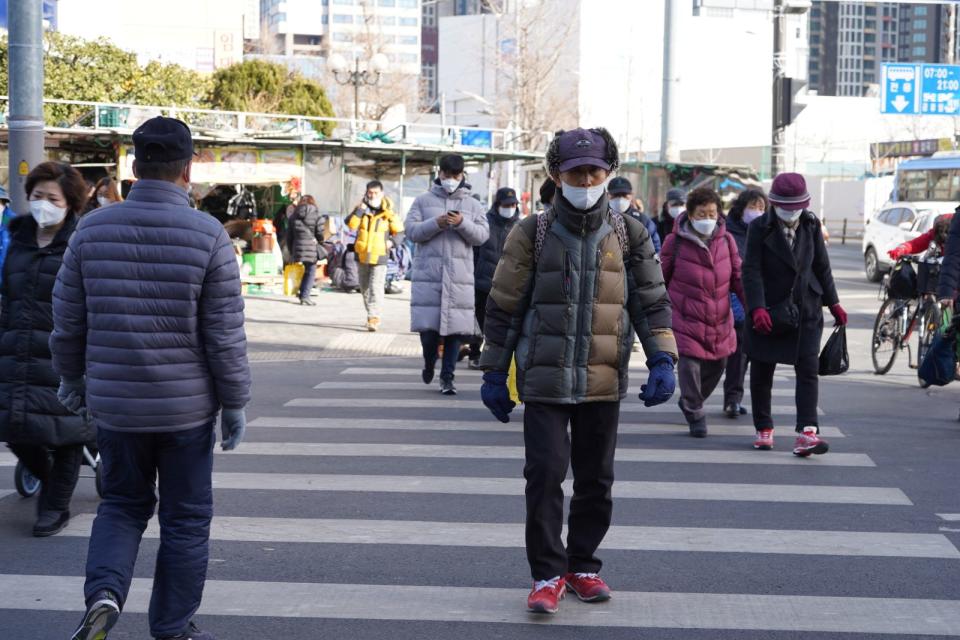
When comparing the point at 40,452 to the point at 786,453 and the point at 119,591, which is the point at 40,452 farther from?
the point at 786,453

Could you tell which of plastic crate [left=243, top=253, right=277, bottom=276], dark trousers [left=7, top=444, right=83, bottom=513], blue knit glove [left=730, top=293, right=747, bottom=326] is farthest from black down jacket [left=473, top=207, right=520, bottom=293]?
plastic crate [left=243, top=253, right=277, bottom=276]

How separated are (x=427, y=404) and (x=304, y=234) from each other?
9.92 m

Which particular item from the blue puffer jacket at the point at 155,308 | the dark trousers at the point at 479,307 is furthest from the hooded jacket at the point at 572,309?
the dark trousers at the point at 479,307

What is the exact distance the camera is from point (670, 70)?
2283 cm

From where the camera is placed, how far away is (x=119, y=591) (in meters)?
4.52

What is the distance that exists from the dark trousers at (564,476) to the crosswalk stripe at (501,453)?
3158 millimetres

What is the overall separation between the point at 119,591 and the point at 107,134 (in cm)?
1787

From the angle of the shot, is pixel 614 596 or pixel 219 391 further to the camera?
pixel 614 596

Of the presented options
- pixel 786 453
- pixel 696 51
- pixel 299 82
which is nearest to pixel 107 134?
pixel 786 453

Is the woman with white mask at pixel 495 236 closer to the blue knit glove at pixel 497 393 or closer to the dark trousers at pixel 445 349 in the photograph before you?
the dark trousers at pixel 445 349

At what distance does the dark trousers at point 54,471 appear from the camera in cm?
650

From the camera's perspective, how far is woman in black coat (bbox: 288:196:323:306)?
20.2 m

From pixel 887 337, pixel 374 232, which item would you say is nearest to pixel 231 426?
pixel 887 337

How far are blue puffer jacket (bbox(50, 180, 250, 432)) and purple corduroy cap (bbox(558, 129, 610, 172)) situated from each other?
53.9 inches
